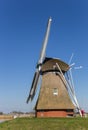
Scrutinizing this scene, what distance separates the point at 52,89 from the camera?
2902cm

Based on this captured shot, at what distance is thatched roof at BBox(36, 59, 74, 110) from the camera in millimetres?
28375

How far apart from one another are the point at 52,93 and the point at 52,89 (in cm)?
44

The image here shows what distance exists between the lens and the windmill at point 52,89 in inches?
1118

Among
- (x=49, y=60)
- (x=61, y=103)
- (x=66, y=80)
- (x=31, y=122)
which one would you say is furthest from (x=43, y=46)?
(x=31, y=122)

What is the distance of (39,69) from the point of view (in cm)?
2973

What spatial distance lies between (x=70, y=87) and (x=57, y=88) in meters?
1.54

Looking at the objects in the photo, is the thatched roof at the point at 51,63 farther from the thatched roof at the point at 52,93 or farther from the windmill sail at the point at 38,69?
the windmill sail at the point at 38,69

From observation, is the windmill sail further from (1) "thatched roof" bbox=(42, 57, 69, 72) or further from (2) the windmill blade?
(1) "thatched roof" bbox=(42, 57, 69, 72)

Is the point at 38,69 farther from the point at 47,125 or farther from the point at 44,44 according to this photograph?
the point at 47,125

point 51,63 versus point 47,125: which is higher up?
point 51,63

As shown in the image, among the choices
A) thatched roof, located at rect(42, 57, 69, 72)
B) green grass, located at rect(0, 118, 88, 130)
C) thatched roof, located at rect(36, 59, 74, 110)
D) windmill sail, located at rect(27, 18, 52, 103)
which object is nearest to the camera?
green grass, located at rect(0, 118, 88, 130)

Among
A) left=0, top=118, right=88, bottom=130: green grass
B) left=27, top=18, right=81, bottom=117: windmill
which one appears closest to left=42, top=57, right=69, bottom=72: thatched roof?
left=27, top=18, right=81, bottom=117: windmill

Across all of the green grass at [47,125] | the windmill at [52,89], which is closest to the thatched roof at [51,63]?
the windmill at [52,89]

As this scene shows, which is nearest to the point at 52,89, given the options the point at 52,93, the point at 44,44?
the point at 52,93
